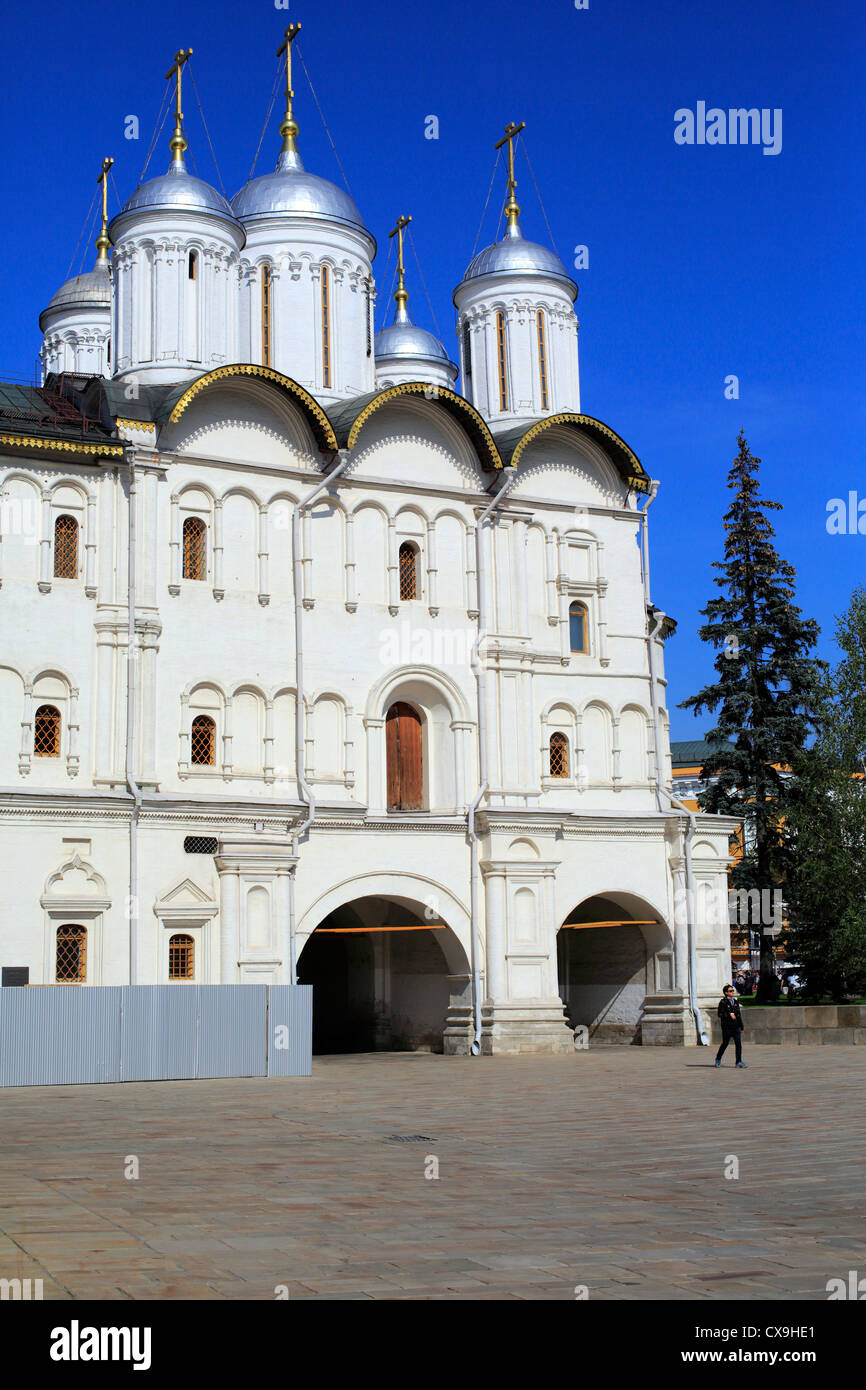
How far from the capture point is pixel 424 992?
29.8 m

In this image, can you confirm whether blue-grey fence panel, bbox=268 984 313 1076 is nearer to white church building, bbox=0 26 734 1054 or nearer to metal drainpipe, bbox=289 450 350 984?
white church building, bbox=0 26 734 1054

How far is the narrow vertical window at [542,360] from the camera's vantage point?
1305 inches

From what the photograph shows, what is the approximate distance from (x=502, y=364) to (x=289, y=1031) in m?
16.8

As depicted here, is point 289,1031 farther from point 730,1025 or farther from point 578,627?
point 578,627

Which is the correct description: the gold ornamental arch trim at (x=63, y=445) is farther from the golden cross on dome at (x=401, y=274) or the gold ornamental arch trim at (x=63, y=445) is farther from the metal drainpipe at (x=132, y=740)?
the golden cross on dome at (x=401, y=274)

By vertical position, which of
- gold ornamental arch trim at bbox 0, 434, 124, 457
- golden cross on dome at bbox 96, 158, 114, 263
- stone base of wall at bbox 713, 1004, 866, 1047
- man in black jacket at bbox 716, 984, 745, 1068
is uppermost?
golden cross on dome at bbox 96, 158, 114, 263

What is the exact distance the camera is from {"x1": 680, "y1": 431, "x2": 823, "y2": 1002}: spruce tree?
37750mm

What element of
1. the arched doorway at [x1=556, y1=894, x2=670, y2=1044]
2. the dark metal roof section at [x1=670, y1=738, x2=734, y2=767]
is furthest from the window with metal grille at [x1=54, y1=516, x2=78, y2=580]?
the dark metal roof section at [x1=670, y1=738, x2=734, y2=767]

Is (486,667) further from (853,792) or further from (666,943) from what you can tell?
(853,792)

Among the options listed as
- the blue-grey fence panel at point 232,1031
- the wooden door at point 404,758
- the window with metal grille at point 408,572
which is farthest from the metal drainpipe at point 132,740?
the window with metal grille at point 408,572

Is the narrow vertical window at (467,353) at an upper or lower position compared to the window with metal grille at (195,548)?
upper

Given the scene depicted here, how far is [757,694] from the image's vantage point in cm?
3844

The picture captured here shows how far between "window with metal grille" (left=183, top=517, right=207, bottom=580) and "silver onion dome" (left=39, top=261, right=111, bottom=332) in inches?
508

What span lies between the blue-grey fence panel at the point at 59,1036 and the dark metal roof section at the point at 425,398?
38.4 feet
